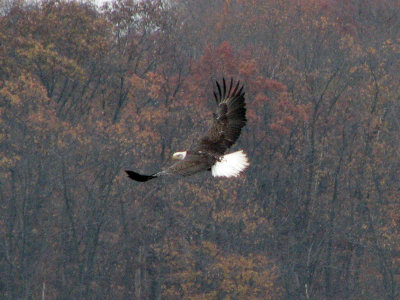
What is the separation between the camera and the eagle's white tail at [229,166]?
1103cm

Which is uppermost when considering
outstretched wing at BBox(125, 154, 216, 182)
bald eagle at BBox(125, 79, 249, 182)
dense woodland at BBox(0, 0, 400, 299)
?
dense woodland at BBox(0, 0, 400, 299)

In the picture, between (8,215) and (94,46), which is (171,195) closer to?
(8,215)

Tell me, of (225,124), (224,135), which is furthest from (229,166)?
(225,124)

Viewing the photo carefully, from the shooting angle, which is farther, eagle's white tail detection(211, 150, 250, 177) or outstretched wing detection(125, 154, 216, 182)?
eagle's white tail detection(211, 150, 250, 177)

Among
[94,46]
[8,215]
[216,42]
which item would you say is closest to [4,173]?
[8,215]

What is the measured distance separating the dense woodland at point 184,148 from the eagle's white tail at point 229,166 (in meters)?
14.8

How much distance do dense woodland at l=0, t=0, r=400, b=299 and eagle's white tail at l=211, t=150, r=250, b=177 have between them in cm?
1485

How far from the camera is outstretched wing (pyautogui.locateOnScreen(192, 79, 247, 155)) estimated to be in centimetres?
1125

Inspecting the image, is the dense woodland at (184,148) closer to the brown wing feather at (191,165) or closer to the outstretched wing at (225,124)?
the outstretched wing at (225,124)

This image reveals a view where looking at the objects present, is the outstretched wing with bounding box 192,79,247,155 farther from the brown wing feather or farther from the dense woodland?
the dense woodland

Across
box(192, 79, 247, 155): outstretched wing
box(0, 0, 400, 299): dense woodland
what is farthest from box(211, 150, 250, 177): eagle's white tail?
box(0, 0, 400, 299): dense woodland

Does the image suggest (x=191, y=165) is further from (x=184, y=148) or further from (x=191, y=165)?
(x=184, y=148)

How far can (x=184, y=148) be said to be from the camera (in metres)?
27.7

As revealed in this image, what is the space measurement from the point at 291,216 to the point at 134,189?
5.84m
